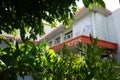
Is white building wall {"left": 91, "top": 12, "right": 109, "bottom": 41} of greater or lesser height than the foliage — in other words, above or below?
above

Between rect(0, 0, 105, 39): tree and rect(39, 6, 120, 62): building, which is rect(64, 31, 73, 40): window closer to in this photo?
rect(39, 6, 120, 62): building

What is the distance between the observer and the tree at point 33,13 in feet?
5.25

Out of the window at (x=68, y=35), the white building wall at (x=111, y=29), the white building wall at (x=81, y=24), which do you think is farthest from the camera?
the window at (x=68, y=35)

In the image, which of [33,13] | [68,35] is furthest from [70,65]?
[68,35]

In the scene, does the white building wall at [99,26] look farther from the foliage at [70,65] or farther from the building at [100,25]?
the foliage at [70,65]

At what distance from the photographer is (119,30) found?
12.3 metres

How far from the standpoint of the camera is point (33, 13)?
5.63 ft

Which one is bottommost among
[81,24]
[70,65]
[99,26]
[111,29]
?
[70,65]

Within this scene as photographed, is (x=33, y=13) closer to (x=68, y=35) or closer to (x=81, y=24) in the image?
(x=81, y=24)

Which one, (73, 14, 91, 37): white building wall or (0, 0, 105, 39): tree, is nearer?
(0, 0, 105, 39): tree

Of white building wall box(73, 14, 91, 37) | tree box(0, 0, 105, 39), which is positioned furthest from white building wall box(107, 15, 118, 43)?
tree box(0, 0, 105, 39)

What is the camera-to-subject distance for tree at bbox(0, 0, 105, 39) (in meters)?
1.60

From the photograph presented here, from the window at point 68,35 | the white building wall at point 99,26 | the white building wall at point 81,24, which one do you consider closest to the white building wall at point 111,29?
the white building wall at point 99,26

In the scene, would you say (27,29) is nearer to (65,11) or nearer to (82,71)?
(65,11)
